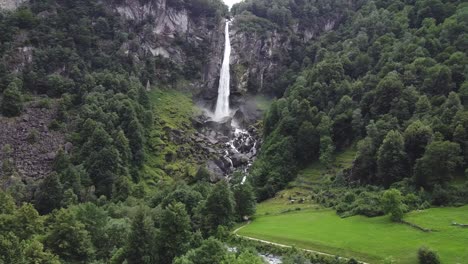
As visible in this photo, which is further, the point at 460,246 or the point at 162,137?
the point at 162,137

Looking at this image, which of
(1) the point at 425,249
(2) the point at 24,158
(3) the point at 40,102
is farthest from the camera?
(3) the point at 40,102

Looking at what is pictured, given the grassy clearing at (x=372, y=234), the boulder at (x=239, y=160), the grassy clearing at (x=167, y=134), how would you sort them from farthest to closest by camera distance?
the boulder at (x=239, y=160) → the grassy clearing at (x=167, y=134) → the grassy clearing at (x=372, y=234)

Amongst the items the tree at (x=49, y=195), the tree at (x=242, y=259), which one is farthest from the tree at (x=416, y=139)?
the tree at (x=49, y=195)

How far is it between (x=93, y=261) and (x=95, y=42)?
87.8 m

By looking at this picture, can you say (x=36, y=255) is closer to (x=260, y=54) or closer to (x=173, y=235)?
(x=173, y=235)

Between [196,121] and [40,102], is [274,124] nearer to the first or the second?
[196,121]

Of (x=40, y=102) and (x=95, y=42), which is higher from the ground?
(x=95, y=42)

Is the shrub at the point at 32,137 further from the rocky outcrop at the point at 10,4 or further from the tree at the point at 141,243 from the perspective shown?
the tree at the point at 141,243

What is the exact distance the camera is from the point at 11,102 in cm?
10175

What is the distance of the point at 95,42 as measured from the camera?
13238 cm

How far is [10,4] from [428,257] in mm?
121939

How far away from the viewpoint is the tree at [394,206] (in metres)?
61.2

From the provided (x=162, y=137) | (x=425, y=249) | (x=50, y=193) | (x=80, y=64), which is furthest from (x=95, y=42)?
(x=425, y=249)

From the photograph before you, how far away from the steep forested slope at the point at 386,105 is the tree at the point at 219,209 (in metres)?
27.9
